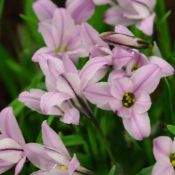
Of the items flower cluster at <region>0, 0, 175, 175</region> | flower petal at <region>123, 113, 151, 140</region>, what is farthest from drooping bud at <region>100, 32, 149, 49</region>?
flower petal at <region>123, 113, 151, 140</region>

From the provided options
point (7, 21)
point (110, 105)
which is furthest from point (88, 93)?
point (7, 21)

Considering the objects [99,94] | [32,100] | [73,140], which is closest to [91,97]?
[99,94]

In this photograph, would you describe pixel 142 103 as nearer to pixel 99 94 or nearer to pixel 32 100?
pixel 99 94

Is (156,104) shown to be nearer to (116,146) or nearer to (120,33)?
(116,146)

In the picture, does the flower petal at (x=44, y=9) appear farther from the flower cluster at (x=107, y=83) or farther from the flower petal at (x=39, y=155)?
the flower petal at (x=39, y=155)

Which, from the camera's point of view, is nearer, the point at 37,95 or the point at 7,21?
the point at 37,95

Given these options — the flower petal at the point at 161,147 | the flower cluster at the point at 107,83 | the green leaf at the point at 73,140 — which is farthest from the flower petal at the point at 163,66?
the green leaf at the point at 73,140
